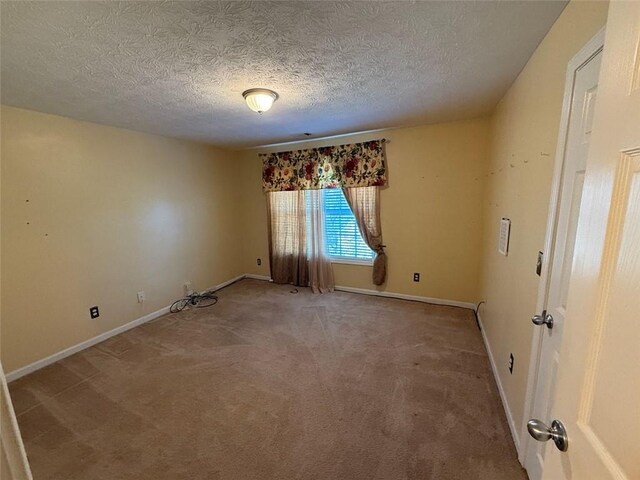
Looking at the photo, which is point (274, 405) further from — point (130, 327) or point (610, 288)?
point (130, 327)

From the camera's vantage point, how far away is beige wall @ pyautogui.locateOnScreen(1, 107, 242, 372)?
225cm

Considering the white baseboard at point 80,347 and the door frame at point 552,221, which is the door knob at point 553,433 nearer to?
the door frame at point 552,221

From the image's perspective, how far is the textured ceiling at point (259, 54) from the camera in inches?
46.3

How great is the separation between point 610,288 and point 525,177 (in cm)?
141

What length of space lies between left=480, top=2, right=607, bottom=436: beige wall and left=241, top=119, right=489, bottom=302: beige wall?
0.70 metres

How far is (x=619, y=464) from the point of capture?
0.47 meters

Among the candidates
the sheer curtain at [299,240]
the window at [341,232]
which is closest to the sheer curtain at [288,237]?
the sheer curtain at [299,240]

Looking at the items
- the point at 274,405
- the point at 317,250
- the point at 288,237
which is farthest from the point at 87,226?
the point at 317,250

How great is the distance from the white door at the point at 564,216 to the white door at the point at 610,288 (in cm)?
59

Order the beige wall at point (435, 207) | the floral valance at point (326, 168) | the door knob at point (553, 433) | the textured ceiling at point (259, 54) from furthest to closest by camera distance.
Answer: the floral valance at point (326, 168) < the beige wall at point (435, 207) < the textured ceiling at point (259, 54) < the door knob at point (553, 433)

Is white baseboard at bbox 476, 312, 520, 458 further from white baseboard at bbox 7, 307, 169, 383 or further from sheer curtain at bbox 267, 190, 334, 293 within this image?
white baseboard at bbox 7, 307, 169, 383

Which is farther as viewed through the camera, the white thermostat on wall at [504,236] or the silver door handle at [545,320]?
the white thermostat on wall at [504,236]

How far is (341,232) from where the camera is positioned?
13.0ft

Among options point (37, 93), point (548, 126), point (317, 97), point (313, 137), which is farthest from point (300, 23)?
point (313, 137)
